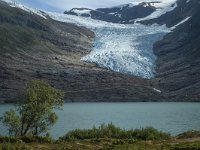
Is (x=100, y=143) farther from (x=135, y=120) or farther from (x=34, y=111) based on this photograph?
(x=135, y=120)

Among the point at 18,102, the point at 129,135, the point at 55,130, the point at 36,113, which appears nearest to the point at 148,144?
the point at 129,135

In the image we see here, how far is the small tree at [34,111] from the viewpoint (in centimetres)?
5400

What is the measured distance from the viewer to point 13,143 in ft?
94.9

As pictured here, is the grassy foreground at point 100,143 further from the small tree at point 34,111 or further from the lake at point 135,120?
the lake at point 135,120

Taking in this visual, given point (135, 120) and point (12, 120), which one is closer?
point (12, 120)

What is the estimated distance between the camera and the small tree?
2126 inches

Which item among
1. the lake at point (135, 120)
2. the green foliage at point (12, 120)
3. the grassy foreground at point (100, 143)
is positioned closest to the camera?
the grassy foreground at point (100, 143)

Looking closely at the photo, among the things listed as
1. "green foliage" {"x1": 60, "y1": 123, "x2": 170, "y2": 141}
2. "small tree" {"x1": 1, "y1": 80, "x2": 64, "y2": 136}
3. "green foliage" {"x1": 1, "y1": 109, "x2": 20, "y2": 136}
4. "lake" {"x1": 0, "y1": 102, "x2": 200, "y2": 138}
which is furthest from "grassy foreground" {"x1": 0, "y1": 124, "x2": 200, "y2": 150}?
"lake" {"x1": 0, "y1": 102, "x2": 200, "y2": 138}

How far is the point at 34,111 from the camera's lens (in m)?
53.9

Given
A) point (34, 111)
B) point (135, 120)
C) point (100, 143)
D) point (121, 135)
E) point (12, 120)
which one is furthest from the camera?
point (135, 120)

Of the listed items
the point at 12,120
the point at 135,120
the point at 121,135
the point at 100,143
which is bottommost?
→ the point at 100,143

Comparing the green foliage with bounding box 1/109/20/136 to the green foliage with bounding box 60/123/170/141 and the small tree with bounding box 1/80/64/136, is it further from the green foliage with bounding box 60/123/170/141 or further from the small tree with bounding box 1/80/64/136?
the green foliage with bounding box 60/123/170/141

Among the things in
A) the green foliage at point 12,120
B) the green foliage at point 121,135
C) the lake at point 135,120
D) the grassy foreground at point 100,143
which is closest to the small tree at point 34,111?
the green foliage at point 12,120

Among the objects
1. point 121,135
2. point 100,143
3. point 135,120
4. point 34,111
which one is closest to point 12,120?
point 34,111
